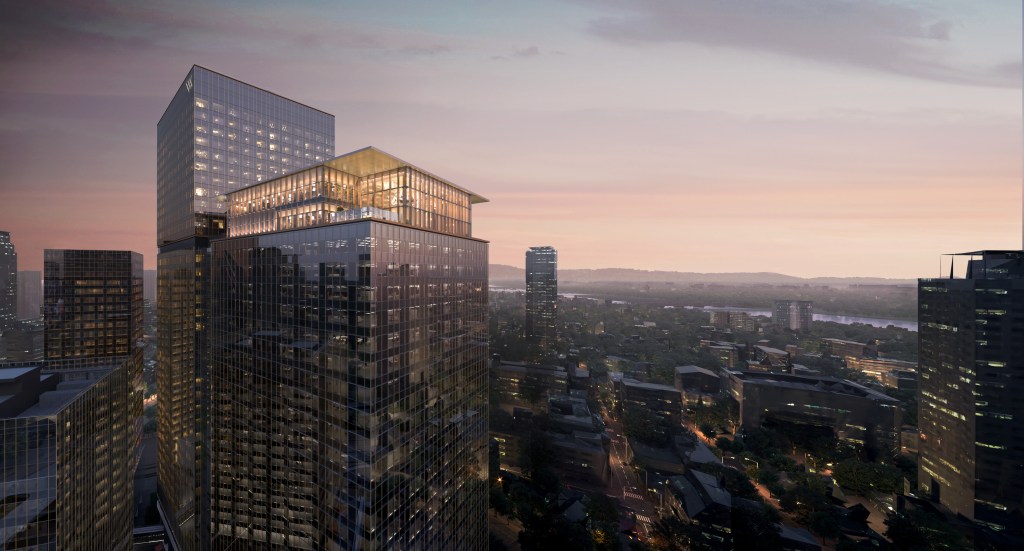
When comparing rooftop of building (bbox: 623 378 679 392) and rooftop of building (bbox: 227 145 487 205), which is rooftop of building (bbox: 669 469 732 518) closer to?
rooftop of building (bbox: 623 378 679 392)

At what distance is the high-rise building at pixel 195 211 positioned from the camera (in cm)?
8344

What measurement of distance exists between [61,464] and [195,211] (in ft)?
173

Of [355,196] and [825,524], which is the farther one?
[825,524]

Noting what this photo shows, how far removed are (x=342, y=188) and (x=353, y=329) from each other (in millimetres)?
25745

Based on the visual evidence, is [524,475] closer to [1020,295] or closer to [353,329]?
[353,329]

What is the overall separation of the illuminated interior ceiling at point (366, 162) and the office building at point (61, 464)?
61.4m

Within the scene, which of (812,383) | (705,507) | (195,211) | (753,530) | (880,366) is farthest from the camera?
(880,366)

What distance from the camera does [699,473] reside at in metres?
94.3

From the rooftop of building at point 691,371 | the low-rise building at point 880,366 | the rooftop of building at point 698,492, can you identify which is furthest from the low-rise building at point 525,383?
the low-rise building at point 880,366

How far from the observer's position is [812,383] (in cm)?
14412

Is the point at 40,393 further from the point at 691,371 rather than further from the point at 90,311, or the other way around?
the point at 691,371

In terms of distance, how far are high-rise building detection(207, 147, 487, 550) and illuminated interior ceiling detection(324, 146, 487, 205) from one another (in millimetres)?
281

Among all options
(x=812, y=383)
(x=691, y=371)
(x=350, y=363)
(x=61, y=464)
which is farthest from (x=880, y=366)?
(x=61, y=464)

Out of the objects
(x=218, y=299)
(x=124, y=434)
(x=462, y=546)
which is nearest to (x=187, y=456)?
(x=124, y=434)
